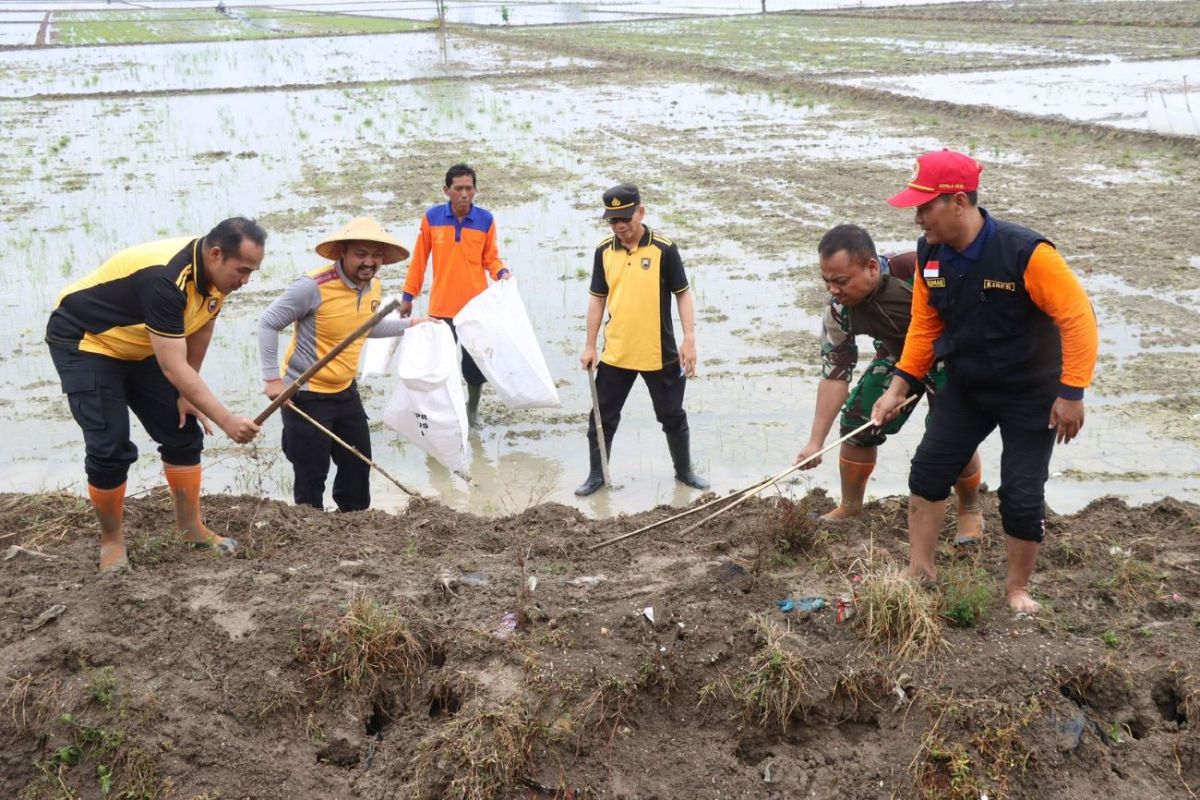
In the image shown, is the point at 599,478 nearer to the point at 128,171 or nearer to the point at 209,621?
the point at 209,621

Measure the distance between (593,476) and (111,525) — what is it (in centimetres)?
257

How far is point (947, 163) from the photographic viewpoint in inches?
139

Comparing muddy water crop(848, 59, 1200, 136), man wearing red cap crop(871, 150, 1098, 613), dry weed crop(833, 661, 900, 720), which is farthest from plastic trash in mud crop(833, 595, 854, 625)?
muddy water crop(848, 59, 1200, 136)

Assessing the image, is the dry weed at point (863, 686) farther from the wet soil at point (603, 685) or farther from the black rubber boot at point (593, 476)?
the black rubber boot at point (593, 476)

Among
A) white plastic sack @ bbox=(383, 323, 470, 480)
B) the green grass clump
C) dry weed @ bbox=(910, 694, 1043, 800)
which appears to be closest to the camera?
dry weed @ bbox=(910, 694, 1043, 800)

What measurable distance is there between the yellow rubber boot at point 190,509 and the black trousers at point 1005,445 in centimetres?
292

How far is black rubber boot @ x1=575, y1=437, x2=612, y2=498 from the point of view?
6129mm

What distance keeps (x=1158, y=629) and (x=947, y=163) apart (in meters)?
1.81

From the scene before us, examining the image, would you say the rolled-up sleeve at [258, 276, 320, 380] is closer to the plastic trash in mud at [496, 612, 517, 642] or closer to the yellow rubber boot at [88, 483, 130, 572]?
the yellow rubber boot at [88, 483, 130, 572]

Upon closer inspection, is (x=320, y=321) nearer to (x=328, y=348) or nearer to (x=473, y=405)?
(x=328, y=348)

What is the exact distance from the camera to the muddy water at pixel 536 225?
253 inches

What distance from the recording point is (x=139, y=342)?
14.3ft

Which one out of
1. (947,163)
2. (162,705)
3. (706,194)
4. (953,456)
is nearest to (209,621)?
(162,705)

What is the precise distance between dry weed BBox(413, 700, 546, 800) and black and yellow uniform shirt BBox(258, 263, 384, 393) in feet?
7.05
